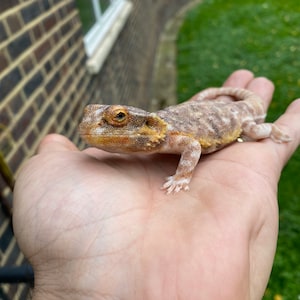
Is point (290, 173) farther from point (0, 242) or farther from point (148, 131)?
point (0, 242)

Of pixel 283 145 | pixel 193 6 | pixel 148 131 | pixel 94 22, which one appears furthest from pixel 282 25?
pixel 148 131

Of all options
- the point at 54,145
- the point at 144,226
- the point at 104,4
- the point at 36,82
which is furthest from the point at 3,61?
the point at 104,4

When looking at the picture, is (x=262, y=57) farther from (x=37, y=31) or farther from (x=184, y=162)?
(x=184, y=162)

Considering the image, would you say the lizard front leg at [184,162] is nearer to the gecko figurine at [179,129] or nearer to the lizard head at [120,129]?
the gecko figurine at [179,129]

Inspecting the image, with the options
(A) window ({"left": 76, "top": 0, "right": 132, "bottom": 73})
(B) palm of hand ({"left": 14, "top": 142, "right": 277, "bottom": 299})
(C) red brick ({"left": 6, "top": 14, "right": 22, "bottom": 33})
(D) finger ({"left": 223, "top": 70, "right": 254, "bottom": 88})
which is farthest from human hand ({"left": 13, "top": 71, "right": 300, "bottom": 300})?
(A) window ({"left": 76, "top": 0, "right": 132, "bottom": 73})

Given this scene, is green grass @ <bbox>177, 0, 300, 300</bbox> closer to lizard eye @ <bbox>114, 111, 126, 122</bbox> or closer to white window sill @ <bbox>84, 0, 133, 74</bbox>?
white window sill @ <bbox>84, 0, 133, 74</bbox>

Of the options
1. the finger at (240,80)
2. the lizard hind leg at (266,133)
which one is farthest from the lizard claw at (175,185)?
the finger at (240,80)
